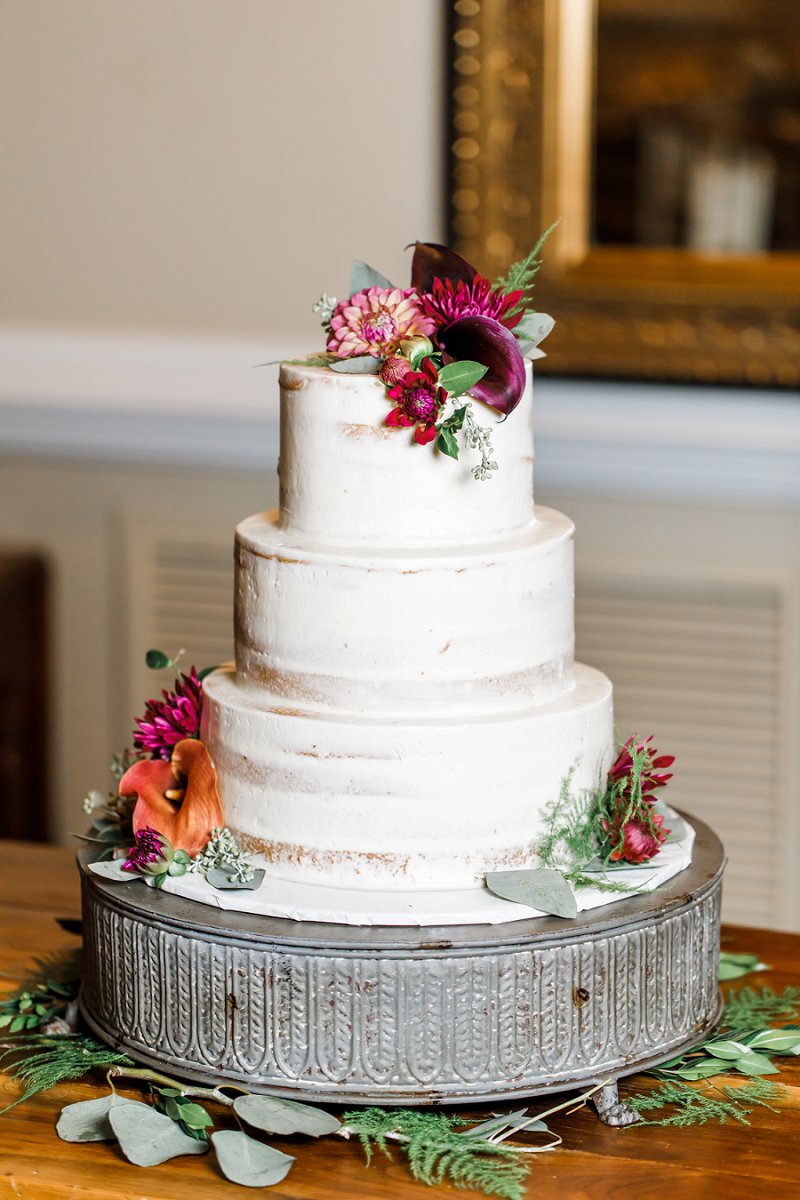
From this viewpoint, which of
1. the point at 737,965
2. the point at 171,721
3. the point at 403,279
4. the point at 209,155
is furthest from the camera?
the point at 209,155

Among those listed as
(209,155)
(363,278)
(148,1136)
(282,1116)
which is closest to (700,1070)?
(282,1116)

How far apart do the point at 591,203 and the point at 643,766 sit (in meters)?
1.93

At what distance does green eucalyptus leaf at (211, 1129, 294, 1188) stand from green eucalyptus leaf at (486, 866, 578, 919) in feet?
0.95

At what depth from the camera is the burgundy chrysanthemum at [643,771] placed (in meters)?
1.52

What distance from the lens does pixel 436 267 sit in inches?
59.2

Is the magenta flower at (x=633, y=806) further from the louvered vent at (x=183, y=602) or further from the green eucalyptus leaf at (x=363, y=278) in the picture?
the louvered vent at (x=183, y=602)

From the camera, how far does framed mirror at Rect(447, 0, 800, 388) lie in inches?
121

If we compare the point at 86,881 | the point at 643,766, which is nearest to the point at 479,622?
the point at 643,766

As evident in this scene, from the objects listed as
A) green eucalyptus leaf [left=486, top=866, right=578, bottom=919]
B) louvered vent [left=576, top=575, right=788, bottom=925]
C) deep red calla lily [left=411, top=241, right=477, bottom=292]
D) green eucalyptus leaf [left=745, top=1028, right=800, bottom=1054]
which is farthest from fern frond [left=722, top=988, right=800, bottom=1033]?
louvered vent [left=576, top=575, right=788, bottom=925]

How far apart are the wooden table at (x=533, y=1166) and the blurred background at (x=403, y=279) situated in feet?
5.51

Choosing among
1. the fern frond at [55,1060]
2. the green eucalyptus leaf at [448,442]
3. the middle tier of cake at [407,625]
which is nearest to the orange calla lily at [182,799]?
the middle tier of cake at [407,625]

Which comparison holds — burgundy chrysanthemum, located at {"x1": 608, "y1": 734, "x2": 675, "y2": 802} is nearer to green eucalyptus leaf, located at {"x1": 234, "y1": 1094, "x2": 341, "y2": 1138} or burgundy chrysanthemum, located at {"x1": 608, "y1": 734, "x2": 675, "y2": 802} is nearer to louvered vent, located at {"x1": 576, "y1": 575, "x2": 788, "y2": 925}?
green eucalyptus leaf, located at {"x1": 234, "y1": 1094, "x2": 341, "y2": 1138}

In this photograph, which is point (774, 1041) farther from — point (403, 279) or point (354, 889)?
point (403, 279)

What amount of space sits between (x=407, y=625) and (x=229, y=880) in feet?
0.92
